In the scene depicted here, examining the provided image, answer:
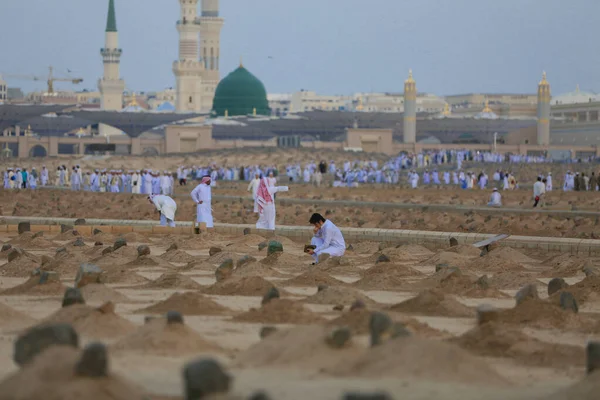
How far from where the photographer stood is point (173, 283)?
9.97 m

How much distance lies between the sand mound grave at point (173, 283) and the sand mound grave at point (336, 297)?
134 cm

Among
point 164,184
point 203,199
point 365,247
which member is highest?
point 203,199

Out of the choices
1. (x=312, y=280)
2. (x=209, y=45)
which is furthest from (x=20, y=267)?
(x=209, y=45)

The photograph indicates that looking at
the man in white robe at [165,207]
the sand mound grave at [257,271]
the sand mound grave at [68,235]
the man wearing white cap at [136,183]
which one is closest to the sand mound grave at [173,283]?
the sand mound grave at [257,271]

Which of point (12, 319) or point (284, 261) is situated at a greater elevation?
point (12, 319)

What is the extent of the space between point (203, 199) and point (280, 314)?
8002mm

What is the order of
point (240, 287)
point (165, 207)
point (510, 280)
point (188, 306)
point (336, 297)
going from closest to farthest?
point (188, 306) < point (336, 297) < point (240, 287) < point (510, 280) < point (165, 207)

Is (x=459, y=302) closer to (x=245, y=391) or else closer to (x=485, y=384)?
(x=485, y=384)

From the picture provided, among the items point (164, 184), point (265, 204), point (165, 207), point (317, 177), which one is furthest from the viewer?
point (317, 177)

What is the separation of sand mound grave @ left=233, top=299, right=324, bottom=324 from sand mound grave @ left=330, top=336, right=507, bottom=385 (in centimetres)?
172

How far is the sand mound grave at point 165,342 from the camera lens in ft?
20.7

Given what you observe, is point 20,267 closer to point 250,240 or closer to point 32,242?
point 32,242

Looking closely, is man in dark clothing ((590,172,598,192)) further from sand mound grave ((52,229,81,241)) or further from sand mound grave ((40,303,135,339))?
sand mound grave ((40,303,135,339))

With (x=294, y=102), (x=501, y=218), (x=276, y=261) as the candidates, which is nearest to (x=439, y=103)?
(x=294, y=102)
